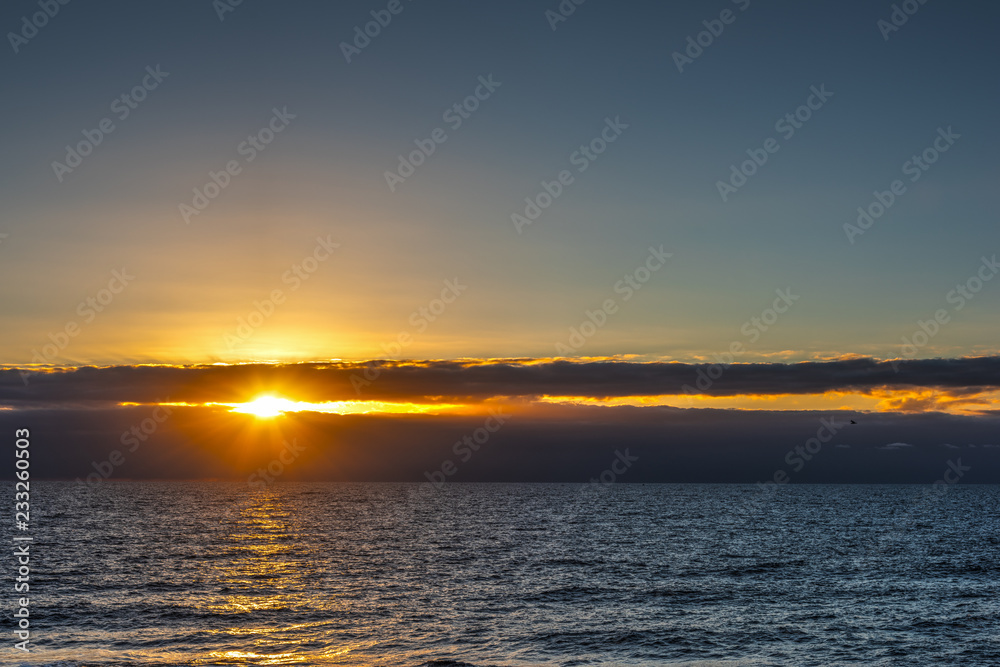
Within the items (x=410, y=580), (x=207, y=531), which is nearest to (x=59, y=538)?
(x=207, y=531)

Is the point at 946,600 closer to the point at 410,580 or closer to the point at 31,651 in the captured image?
the point at 410,580

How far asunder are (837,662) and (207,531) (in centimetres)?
9260

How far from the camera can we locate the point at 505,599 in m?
54.0

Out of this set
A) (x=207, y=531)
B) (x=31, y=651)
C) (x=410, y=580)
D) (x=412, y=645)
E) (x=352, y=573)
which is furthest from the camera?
(x=207, y=531)

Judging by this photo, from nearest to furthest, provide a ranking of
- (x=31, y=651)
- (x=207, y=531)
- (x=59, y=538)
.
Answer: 1. (x=31, y=651)
2. (x=59, y=538)
3. (x=207, y=531)

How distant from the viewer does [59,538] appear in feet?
300

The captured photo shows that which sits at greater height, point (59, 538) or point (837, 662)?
point (59, 538)

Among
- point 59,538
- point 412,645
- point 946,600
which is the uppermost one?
point 59,538

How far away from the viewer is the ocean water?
40.4 metres

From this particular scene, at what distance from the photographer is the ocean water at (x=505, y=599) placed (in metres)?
40.4

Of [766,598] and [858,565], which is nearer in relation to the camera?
[766,598]

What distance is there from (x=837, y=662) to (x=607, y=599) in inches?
724

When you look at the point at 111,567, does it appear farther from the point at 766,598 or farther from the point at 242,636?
the point at 766,598

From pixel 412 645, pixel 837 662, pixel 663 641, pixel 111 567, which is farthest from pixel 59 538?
pixel 837 662
